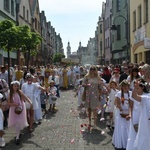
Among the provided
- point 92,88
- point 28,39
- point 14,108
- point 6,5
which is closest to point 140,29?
point 28,39

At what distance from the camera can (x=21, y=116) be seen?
802 cm

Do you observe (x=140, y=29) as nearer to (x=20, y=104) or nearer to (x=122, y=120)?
(x=20, y=104)

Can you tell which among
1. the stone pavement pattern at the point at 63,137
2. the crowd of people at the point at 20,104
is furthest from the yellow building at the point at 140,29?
the crowd of people at the point at 20,104

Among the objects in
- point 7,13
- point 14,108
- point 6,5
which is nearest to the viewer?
point 14,108

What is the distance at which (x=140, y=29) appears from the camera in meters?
22.2

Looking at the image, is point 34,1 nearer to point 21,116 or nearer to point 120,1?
point 120,1

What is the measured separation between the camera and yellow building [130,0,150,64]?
2046 cm

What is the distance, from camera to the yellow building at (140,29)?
805 inches

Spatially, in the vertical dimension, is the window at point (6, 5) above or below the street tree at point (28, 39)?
above

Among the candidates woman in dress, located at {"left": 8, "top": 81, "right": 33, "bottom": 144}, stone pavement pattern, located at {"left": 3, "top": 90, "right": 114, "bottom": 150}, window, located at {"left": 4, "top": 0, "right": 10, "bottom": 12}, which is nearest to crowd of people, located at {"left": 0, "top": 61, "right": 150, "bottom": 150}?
woman in dress, located at {"left": 8, "top": 81, "right": 33, "bottom": 144}

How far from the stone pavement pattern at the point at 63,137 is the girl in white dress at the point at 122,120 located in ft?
1.68

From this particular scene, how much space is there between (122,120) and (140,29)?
1606 centimetres

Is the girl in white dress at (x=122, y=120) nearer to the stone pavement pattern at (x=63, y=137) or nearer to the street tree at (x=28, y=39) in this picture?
the stone pavement pattern at (x=63, y=137)

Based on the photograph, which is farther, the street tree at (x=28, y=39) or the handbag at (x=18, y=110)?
the street tree at (x=28, y=39)
